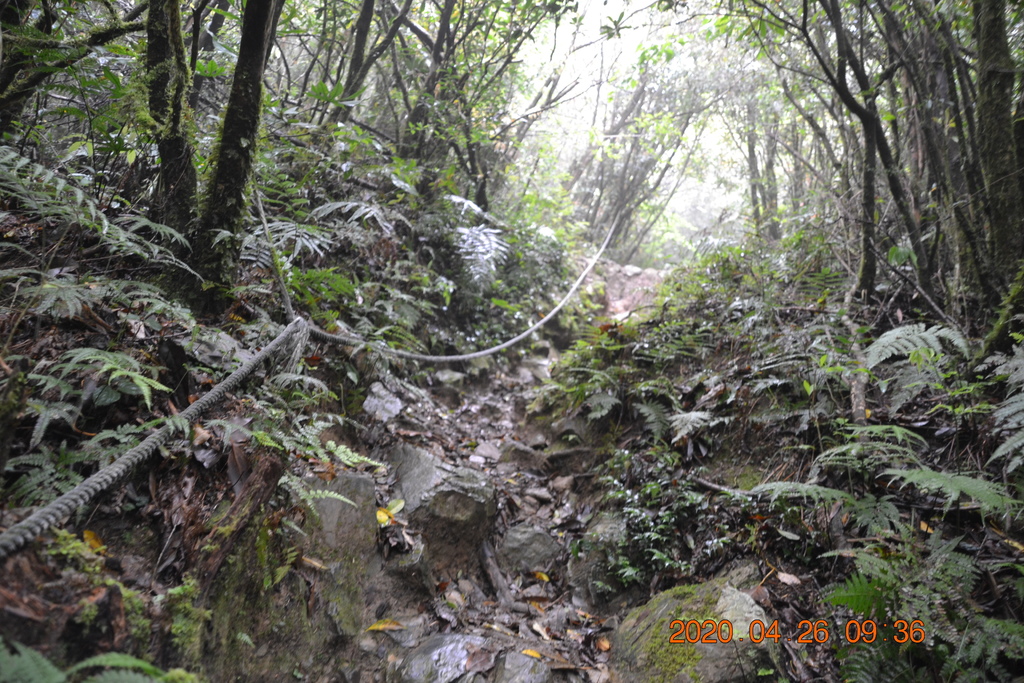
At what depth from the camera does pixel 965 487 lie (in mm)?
2182

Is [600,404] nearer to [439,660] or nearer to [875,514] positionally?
[875,514]

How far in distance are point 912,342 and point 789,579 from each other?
5.81 feet

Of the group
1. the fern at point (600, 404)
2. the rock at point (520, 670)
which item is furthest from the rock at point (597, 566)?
the fern at point (600, 404)

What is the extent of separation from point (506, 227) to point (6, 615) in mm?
6690

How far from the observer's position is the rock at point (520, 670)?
230 cm

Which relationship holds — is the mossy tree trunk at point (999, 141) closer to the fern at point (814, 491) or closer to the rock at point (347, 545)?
the fern at point (814, 491)

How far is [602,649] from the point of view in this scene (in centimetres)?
271

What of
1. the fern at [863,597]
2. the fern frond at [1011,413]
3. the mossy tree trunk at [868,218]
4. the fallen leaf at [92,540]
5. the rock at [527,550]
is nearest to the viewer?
the fallen leaf at [92,540]

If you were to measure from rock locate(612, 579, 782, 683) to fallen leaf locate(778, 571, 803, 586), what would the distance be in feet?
0.94

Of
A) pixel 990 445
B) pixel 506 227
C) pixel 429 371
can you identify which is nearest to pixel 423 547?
pixel 429 371

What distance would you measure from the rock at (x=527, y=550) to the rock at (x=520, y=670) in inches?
33.9

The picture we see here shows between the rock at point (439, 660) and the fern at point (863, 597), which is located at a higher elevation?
the fern at point (863, 597)

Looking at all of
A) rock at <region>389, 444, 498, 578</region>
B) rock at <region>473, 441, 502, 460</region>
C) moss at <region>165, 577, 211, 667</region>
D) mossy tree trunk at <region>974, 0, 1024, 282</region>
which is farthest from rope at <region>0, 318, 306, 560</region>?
mossy tree trunk at <region>974, 0, 1024, 282</region>

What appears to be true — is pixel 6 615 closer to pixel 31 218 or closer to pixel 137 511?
pixel 137 511
